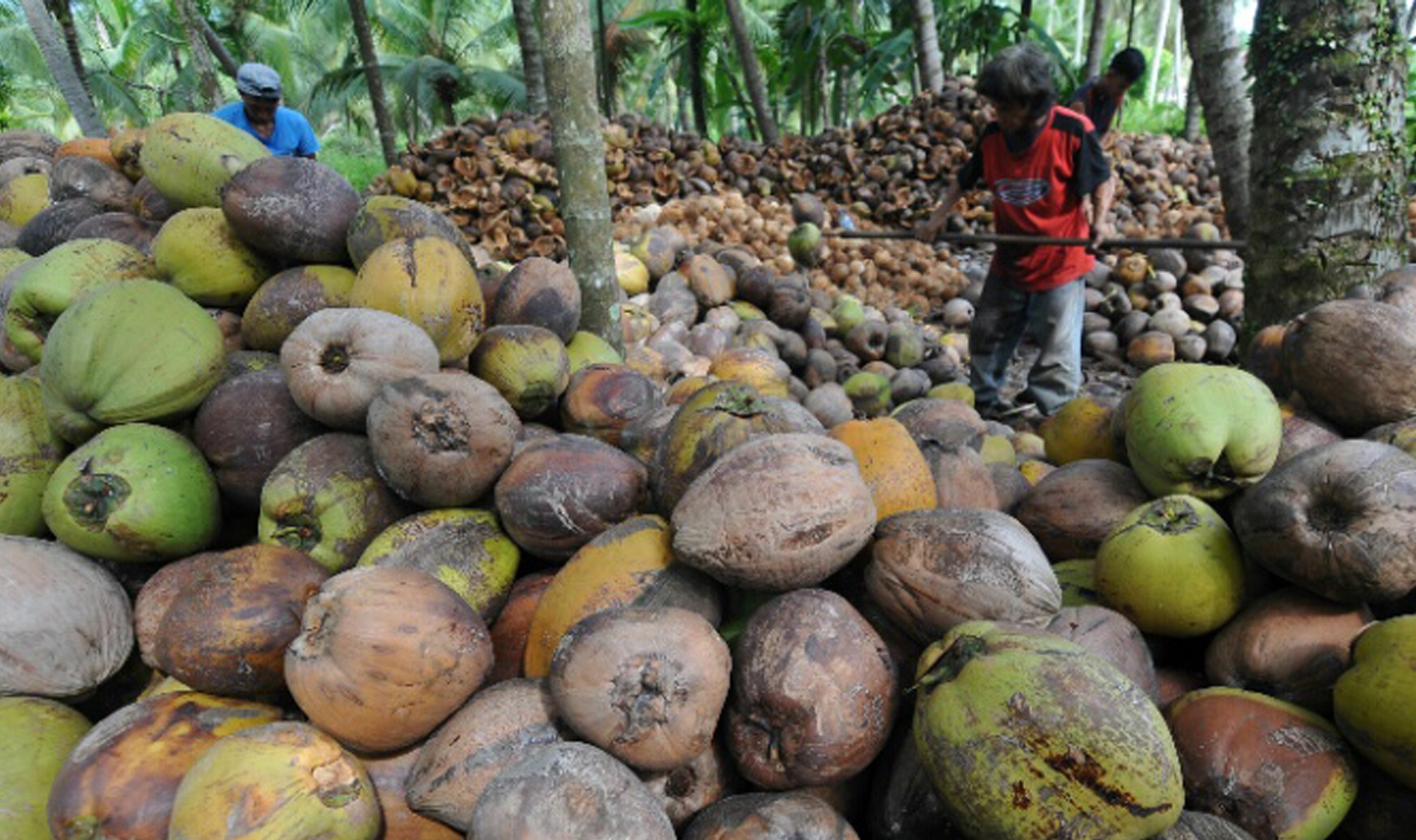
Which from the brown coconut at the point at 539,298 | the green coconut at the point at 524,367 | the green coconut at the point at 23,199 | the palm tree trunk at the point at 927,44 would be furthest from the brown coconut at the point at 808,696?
the palm tree trunk at the point at 927,44

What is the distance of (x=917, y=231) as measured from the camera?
20.1 ft

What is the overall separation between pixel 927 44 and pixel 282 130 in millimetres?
8491

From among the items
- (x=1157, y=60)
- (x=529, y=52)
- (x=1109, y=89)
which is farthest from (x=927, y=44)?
(x=1157, y=60)

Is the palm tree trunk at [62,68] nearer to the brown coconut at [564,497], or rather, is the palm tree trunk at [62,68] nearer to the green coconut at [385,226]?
the green coconut at [385,226]

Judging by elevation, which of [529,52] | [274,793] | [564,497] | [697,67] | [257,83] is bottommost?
[274,793]

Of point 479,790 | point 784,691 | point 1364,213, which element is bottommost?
point 479,790

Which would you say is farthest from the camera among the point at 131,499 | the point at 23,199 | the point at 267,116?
the point at 267,116

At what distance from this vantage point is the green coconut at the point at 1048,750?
1166 millimetres

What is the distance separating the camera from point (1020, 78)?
4.46 m

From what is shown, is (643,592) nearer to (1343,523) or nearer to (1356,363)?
(1343,523)

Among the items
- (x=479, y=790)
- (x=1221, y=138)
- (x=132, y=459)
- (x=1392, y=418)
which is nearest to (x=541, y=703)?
(x=479, y=790)

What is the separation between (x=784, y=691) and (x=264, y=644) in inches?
41.6

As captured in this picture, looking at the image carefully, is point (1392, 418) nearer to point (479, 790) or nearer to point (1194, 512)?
point (1194, 512)

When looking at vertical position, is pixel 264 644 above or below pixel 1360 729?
above
